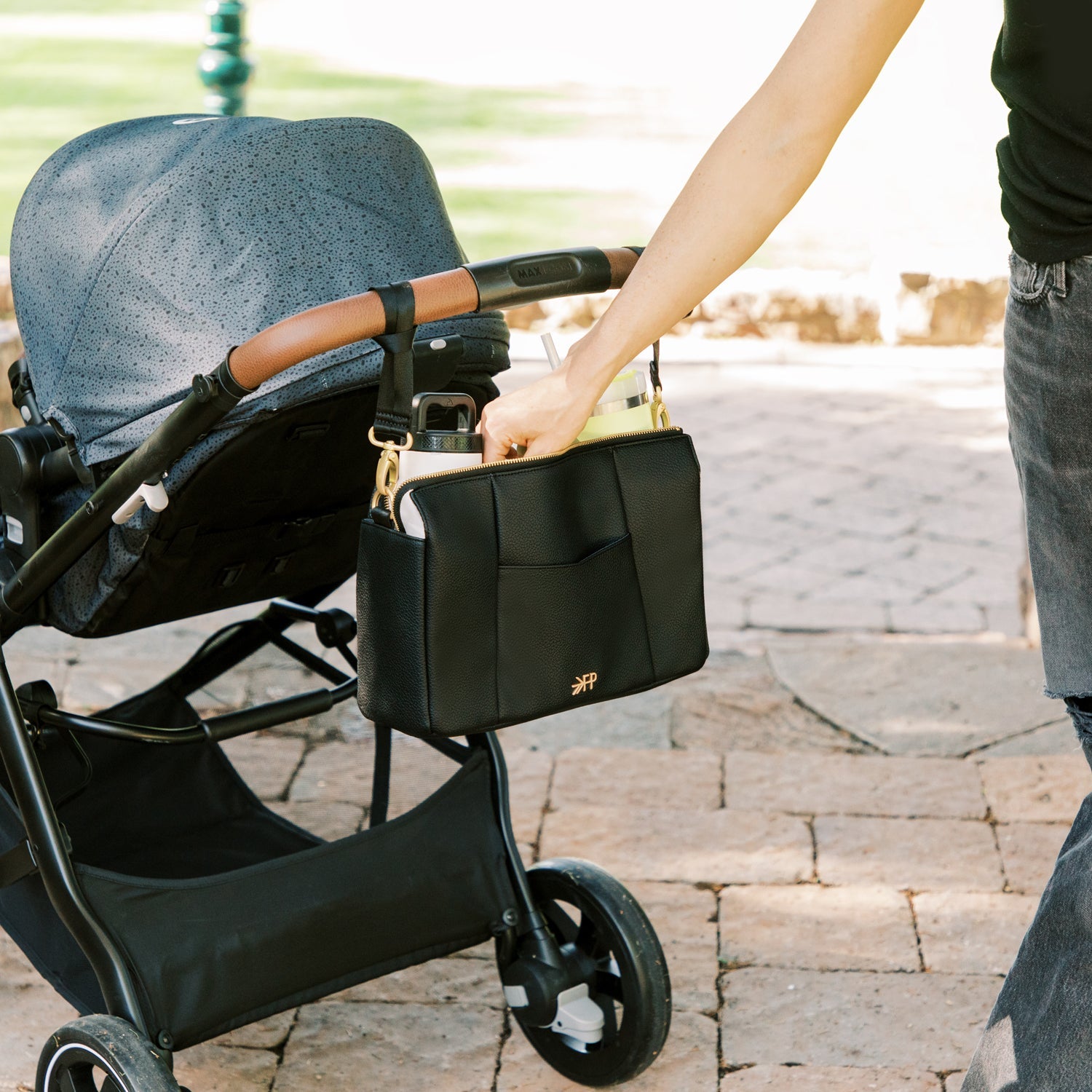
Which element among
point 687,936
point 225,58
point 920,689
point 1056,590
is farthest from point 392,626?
point 225,58

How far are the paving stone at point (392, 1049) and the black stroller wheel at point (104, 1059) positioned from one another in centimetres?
41

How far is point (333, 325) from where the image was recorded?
1.61m

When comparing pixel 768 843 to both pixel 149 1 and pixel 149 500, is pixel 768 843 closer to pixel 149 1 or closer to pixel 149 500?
pixel 149 500

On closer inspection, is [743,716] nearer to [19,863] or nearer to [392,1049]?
[392,1049]

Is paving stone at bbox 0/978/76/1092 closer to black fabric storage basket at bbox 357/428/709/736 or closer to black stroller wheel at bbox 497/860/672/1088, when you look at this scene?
black stroller wheel at bbox 497/860/672/1088

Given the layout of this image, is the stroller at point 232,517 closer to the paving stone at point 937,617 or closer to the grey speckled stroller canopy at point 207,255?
the grey speckled stroller canopy at point 207,255

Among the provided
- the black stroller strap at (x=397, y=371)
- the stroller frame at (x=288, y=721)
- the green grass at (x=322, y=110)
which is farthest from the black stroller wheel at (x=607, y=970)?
the green grass at (x=322, y=110)

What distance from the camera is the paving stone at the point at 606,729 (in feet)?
11.3

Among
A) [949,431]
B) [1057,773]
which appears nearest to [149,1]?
[949,431]

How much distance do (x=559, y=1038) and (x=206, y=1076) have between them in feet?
1.77

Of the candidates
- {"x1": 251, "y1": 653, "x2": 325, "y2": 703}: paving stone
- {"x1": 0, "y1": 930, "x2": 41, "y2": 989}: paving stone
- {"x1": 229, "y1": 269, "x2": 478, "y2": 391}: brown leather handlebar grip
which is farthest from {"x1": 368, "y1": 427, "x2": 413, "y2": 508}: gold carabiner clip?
{"x1": 251, "y1": 653, "x2": 325, "y2": 703}: paving stone

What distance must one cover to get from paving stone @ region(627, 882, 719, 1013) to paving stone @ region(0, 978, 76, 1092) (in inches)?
38.6

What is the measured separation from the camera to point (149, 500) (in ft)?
5.95

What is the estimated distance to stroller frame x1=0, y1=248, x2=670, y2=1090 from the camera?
1729 millimetres
